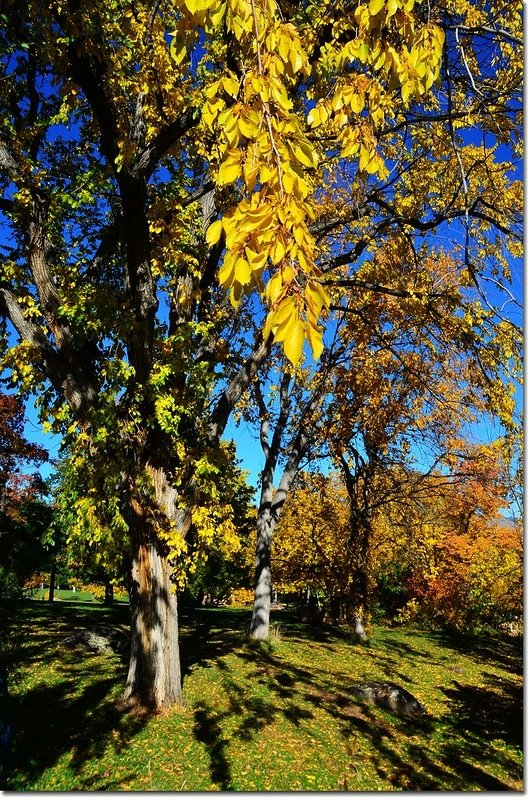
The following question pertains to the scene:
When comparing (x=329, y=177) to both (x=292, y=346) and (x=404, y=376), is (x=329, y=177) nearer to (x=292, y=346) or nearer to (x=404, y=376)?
(x=404, y=376)

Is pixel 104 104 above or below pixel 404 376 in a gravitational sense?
above

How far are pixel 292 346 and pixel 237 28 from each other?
1.01 m

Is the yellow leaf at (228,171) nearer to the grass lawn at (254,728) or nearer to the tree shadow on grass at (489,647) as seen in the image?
the grass lawn at (254,728)

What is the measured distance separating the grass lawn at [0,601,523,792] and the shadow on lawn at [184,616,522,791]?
23 mm

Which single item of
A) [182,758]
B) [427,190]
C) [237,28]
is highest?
[427,190]

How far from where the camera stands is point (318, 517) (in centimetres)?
1483

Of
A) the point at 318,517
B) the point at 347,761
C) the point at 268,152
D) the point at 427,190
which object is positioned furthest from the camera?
the point at 318,517

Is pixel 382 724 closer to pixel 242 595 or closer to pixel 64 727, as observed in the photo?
pixel 64 727

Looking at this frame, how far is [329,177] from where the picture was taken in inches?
386

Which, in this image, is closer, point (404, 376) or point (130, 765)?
point (130, 765)

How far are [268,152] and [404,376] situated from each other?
9.44m

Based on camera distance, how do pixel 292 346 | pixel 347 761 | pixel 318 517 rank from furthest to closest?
pixel 318 517
pixel 347 761
pixel 292 346

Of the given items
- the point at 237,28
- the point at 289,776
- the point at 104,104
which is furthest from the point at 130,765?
the point at 104,104

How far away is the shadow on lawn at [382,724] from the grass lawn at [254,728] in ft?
0.08
